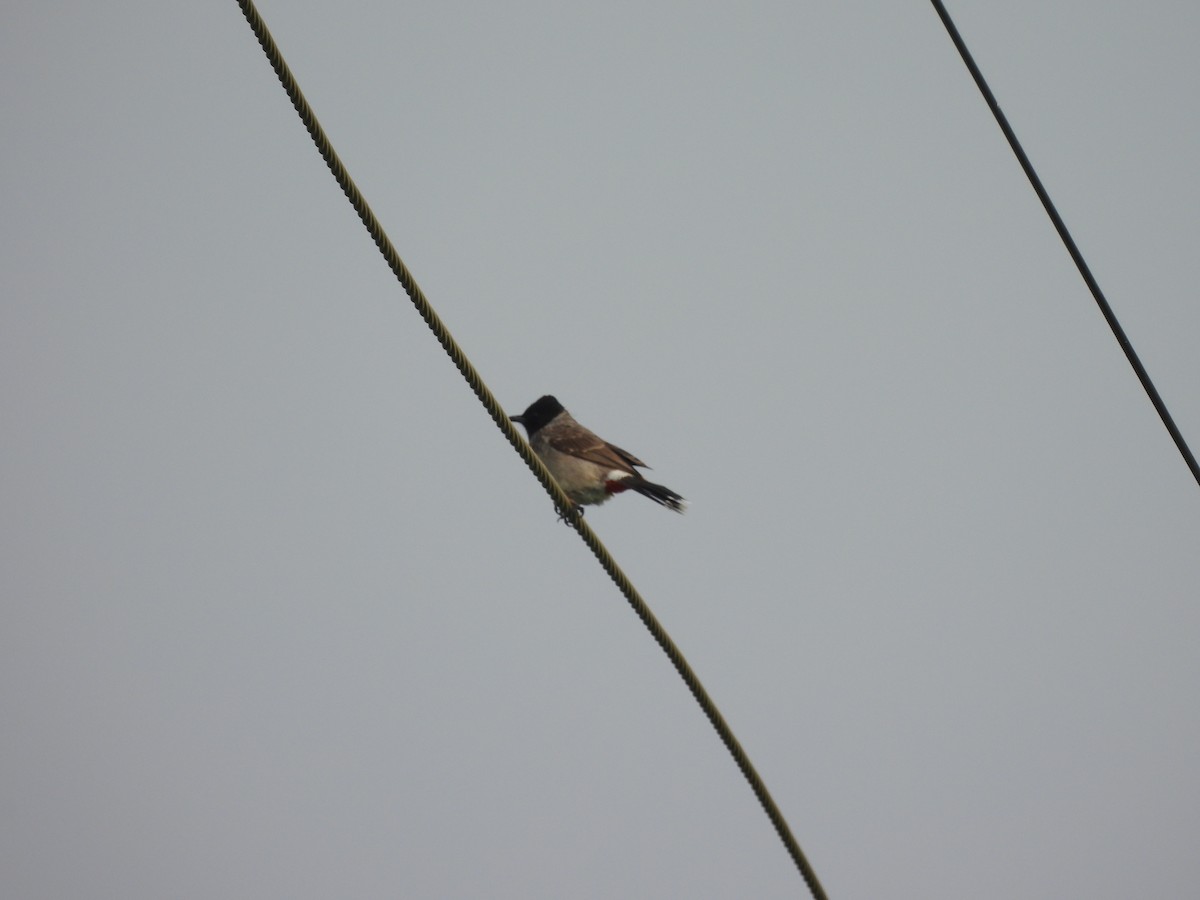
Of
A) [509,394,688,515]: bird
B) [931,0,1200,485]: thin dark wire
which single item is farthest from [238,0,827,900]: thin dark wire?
[509,394,688,515]: bird

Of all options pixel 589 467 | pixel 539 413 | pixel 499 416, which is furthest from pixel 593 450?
pixel 499 416

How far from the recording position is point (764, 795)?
162 inches

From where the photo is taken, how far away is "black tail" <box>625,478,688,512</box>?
7.88 metres

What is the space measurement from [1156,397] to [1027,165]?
0.89m

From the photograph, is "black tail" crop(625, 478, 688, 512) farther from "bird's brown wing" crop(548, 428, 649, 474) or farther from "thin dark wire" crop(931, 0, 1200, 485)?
"thin dark wire" crop(931, 0, 1200, 485)

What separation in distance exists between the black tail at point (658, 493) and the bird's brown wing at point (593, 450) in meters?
0.11

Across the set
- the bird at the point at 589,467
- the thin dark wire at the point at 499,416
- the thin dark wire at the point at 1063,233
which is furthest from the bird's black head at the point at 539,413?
the thin dark wire at the point at 1063,233

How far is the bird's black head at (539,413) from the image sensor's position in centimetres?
930

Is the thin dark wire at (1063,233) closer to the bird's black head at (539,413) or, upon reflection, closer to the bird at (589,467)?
the bird at (589,467)

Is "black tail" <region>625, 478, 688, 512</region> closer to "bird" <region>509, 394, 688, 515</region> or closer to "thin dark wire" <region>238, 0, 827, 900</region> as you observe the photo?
"bird" <region>509, 394, 688, 515</region>

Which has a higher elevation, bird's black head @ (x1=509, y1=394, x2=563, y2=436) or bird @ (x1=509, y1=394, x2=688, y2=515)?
bird's black head @ (x1=509, y1=394, x2=563, y2=436)

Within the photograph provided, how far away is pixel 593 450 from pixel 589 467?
0.69 feet

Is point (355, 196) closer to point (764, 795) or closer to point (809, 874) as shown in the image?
point (764, 795)

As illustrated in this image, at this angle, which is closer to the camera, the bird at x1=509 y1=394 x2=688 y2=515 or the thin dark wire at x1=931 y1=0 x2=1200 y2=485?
the thin dark wire at x1=931 y1=0 x2=1200 y2=485
